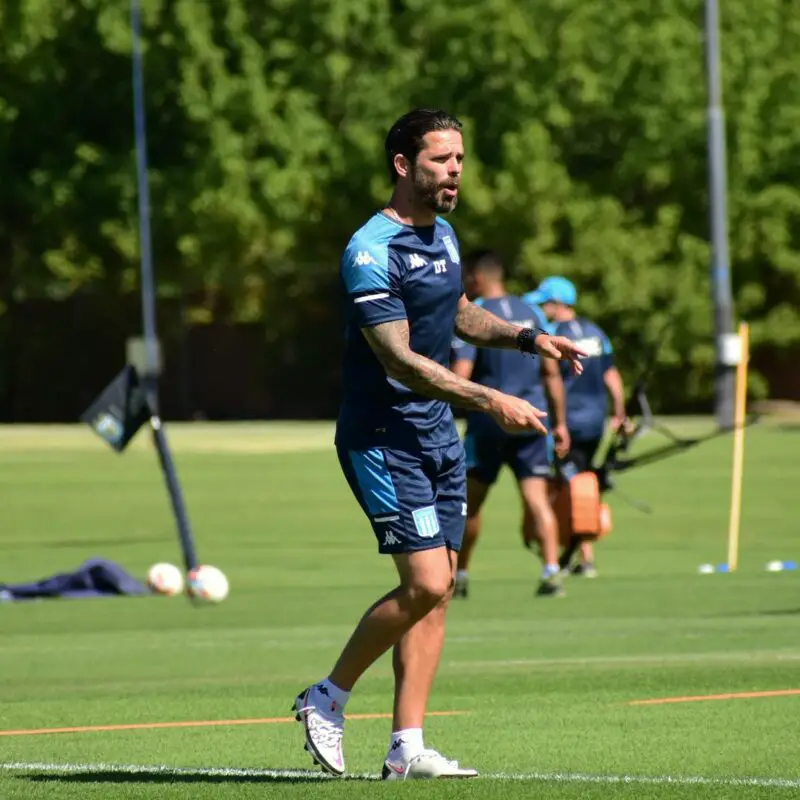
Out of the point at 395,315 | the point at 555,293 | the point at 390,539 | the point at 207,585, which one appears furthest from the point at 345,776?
the point at 555,293

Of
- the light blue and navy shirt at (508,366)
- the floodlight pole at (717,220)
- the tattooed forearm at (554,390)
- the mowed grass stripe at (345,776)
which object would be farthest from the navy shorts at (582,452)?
the floodlight pole at (717,220)

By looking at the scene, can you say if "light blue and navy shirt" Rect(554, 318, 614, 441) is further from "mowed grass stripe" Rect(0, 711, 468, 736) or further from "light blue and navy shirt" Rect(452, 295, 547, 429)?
"mowed grass stripe" Rect(0, 711, 468, 736)

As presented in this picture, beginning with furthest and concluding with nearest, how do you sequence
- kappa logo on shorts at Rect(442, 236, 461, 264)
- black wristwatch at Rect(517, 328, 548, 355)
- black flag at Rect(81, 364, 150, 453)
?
black flag at Rect(81, 364, 150, 453)
black wristwatch at Rect(517, 328, 548, 355)
kappa logo on shorts at Rect(442, 236, 461, 264)

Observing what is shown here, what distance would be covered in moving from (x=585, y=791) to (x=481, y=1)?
46112mm

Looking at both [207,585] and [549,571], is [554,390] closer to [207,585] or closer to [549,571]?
[549,571]

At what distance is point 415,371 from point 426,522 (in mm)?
514

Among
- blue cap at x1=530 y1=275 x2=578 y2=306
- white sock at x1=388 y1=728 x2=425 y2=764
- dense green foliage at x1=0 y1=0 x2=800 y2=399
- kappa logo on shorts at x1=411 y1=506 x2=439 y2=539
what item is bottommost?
dense green foliage at x1=0 y1=0 x2=800 y2=399

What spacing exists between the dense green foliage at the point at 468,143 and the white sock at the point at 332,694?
142ft

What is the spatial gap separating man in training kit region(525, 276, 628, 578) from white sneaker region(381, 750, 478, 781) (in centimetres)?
898

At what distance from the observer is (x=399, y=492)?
23.6 feet

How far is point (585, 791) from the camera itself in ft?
22.2

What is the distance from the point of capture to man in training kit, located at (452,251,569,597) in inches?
557

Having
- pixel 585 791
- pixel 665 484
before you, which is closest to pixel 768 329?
pixel 665 484

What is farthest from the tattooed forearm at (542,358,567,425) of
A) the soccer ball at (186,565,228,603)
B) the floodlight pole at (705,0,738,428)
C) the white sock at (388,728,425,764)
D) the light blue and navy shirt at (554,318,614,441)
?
the floodlight pole at (705,0,738,428)
